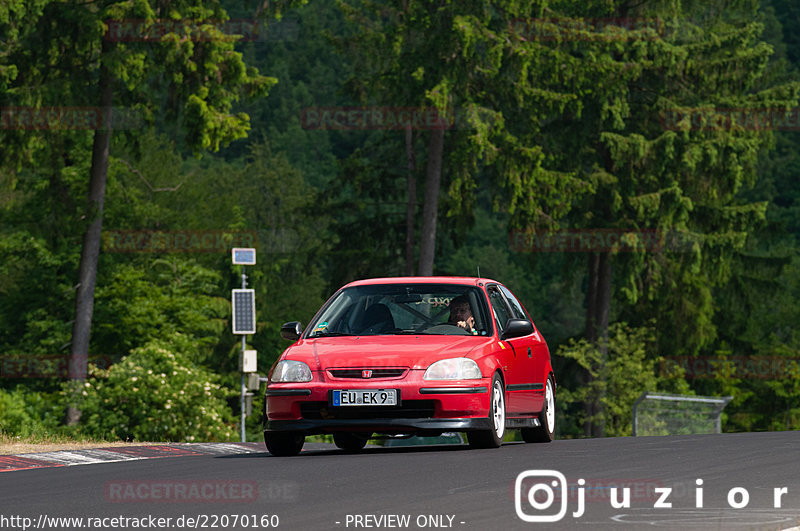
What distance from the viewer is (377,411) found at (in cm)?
1301

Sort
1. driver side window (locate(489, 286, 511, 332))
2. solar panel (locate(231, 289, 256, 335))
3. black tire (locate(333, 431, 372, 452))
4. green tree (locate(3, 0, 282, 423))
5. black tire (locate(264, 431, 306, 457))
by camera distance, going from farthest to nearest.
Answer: green tree (locate(3, 0, 282, 423)), solar panel (locate(231, 289, 256, 335)), black tire (locate(333, 431, 372, 452)), driver side window (locate(489, 286, 511, 332)), black tire (locate(264, 431, 306, 457))

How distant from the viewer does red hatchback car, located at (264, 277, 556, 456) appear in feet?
42.7

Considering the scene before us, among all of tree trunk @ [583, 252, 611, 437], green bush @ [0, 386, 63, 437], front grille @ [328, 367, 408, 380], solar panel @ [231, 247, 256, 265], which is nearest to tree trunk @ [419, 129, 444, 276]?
tree trunk @ [583, 252, 611, 437]

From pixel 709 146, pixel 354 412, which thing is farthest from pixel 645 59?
pixel 354 412

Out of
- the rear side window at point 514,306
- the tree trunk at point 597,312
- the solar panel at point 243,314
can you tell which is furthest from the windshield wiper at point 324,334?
the tree trunk at point 597,312

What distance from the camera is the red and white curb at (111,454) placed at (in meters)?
13.6

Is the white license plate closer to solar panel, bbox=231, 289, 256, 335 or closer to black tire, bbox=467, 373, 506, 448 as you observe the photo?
black tire, bbox=467, 373, 506, 448

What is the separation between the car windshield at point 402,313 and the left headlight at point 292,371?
0.86 meters

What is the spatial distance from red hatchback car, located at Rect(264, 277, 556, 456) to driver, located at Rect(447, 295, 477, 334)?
1 centimetres

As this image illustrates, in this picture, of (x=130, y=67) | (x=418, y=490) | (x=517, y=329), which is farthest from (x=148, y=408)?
(x=418, y=490)

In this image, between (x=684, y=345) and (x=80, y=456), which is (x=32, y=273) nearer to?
(x=684, y=345)

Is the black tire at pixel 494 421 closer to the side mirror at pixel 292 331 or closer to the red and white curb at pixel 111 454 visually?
the side mirror at pixel 292 331

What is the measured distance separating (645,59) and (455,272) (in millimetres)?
54742

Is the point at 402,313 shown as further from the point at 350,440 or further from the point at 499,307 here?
the point at 350,440
